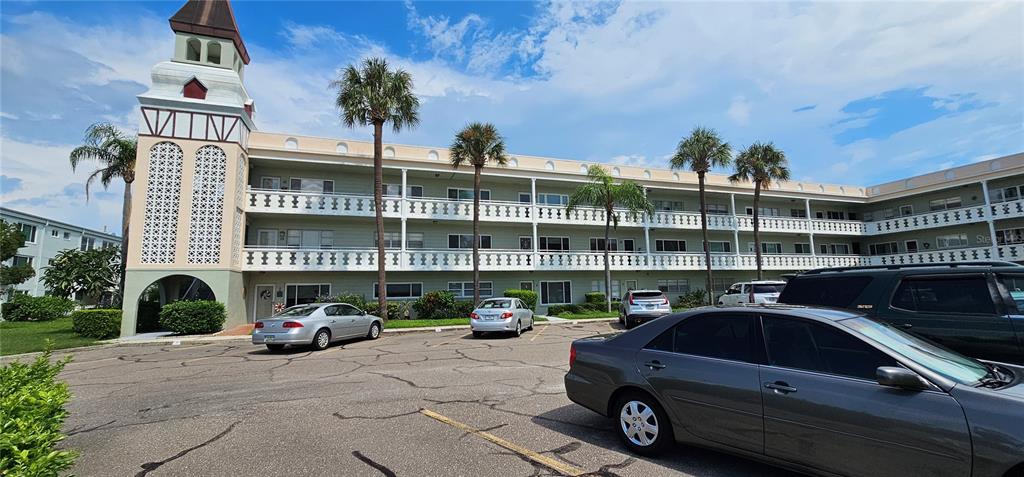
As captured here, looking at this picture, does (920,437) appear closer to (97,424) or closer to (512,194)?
(97,424)

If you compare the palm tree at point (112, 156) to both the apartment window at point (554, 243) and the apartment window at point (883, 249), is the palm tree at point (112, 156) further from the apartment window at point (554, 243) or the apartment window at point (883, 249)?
the apartment window at point (883, 249)

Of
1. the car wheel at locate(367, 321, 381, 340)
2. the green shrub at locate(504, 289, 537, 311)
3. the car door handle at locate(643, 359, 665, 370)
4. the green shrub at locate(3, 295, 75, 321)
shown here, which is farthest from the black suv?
the green shrub at locate(3, 295, 75, 321)

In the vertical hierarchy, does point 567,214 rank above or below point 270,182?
below

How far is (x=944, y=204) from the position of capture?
1335 inches

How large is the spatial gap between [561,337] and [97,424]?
40.6ft

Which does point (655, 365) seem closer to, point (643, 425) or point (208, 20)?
point (643, 425)

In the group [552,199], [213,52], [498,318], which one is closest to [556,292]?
[552,199]

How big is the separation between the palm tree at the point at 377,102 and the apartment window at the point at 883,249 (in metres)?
39.0

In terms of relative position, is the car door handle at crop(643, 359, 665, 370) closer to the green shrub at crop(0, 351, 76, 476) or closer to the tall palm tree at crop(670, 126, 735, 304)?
the green shrub at crop(0, 351, 76, 476)

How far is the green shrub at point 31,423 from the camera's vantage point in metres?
2.82

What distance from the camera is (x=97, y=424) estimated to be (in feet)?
20.3

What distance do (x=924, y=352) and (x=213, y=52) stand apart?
2965 cm

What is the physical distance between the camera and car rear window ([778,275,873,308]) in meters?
6.70

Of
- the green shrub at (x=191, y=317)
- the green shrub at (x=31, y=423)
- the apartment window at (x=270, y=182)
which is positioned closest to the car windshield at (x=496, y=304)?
the green shrub at (x=191, y=317)
